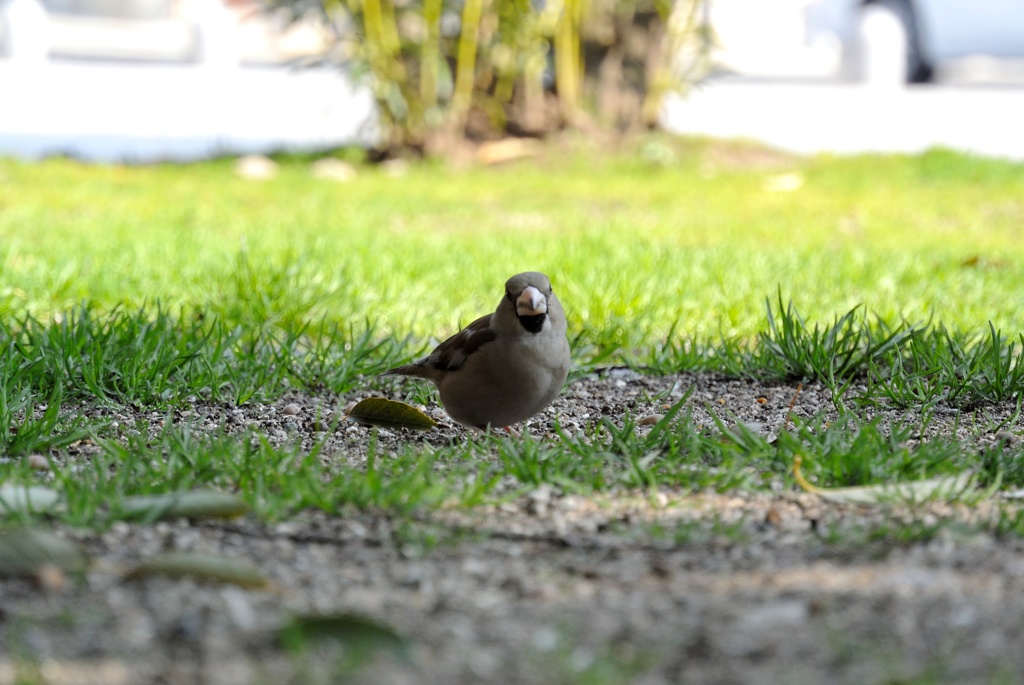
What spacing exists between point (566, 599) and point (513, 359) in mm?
1064

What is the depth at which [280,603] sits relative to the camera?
2.22m

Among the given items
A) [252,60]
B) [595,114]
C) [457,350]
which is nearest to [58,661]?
[457,350]

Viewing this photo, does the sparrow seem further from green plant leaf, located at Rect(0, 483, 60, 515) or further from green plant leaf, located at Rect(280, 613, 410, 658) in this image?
green plant leaf, located at Rect(280, 613, 410, 658)

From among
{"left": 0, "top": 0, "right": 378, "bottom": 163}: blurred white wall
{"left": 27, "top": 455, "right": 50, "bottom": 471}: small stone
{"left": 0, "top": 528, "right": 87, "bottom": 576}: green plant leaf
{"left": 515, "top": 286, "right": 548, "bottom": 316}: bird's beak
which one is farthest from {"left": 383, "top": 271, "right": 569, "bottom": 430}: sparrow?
{"left": 0, "top": 0, "right": 378, "bottom": 163}: blurred white wall

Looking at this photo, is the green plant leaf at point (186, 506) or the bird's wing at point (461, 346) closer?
the green plant leaf at point (186, 506)

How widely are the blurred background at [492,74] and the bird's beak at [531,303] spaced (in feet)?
26.5

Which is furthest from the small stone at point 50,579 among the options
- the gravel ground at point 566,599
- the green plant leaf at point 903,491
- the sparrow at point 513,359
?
the green plant leaf at point 903,491

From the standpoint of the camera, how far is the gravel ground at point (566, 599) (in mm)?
1962

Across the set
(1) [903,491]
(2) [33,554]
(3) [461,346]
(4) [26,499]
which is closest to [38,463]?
(4) [26,499]

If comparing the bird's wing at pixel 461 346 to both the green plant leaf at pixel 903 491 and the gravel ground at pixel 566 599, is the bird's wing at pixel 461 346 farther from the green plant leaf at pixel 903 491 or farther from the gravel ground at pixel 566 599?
the green plant leaf at pixel 903 491

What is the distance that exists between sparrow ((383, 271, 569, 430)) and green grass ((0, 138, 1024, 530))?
109mm

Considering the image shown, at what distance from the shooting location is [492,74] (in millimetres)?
11484

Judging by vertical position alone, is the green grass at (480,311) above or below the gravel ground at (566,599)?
above

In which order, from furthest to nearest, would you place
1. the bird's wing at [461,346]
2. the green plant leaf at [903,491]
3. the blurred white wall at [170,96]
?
the blurred white wall at [170,96]
the bird's wing at [461,346]
the green plant leaf at [903,491]
